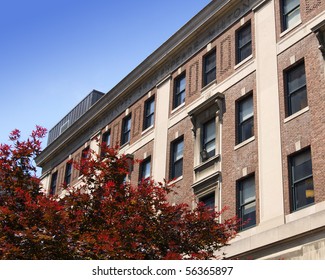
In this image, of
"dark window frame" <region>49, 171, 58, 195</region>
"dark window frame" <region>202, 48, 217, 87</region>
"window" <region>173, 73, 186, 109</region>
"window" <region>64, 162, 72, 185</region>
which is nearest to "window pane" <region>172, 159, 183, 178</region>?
"window" <region>173, 73, 186, 109</region>

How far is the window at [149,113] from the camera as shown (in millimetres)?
29305

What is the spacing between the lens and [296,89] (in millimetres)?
20469

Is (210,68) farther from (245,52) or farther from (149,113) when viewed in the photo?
(149,113)

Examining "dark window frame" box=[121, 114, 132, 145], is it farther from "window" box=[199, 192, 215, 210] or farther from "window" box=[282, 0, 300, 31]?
"window" box=[282, 0, 300, 31]

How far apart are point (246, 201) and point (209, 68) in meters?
7.54

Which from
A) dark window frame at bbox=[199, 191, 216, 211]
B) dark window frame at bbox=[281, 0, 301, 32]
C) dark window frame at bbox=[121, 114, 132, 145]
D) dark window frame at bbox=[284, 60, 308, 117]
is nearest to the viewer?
dark window frame at bbox=[284, 60, 308, 117]

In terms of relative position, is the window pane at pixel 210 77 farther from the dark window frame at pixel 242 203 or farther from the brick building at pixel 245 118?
the dark window frame at pixel 242 203

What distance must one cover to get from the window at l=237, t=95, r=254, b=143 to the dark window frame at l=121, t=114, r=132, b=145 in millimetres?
9160

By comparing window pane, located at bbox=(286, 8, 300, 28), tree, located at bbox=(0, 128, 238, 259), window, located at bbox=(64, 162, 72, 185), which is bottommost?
tree, located at bbox=(0, 128, 238, 259)

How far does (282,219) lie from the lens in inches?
738

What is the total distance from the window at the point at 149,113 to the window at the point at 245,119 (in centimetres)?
703

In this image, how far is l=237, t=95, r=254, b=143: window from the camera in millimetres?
22156

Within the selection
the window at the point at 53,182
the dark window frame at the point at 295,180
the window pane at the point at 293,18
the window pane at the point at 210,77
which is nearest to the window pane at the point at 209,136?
the window pane at the point at 210,77

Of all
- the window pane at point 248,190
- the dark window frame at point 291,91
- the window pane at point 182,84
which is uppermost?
the window pane at point 182,84
